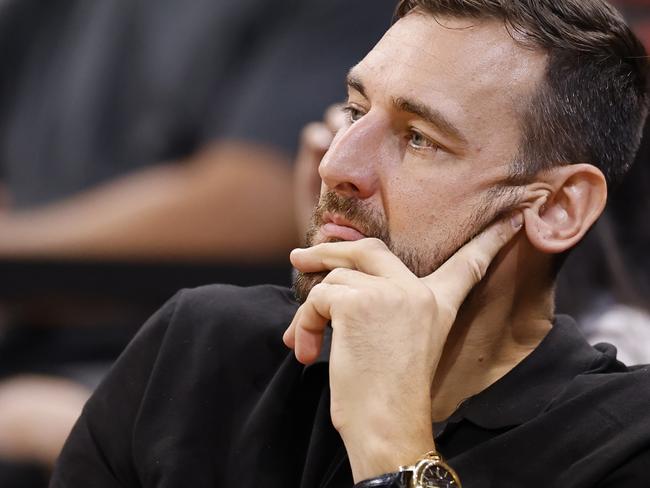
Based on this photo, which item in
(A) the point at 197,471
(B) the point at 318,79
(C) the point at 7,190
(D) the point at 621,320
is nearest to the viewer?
(A) the point at 197,471

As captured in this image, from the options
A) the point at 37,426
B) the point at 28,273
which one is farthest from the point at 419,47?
the point at 28,273

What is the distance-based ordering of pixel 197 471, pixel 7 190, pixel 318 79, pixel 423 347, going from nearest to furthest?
pixel 423 347 < pixel 197 471 < pixel 318 79 < pixel 7 190

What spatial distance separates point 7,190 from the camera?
10.1 ft

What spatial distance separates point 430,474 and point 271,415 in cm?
28

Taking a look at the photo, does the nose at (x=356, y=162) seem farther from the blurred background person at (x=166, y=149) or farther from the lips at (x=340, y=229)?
the blurred background person at (x=166, y=149)

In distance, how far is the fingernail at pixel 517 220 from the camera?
59.4 inches

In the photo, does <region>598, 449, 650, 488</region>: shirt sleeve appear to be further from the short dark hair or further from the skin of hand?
the short dark hair

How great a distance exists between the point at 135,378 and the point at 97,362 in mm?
1228

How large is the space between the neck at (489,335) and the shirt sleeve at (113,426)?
1.29ft

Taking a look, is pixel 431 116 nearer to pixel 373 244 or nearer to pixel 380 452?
pixel 373 244

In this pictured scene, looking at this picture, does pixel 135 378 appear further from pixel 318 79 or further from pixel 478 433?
pixel 318 79

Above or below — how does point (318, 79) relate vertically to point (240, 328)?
above

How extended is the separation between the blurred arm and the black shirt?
3.67 ft

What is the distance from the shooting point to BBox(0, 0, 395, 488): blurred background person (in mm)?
2693
